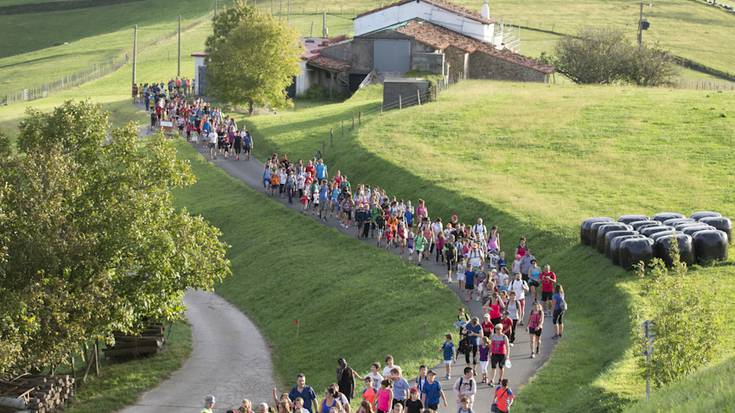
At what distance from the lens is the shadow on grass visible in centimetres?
3011

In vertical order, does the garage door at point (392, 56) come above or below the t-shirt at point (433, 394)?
above

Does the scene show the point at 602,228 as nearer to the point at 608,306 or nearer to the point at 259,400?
the point at 608,306

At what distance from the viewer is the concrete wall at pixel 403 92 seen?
78.4 m

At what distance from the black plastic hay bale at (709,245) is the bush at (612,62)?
56995 millimetres

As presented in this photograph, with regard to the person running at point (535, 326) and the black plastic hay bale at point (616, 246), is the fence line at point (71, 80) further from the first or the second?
the person running at point (535, 326)

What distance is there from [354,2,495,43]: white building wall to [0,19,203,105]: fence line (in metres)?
31.3

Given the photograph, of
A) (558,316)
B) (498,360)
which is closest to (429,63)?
(558,316)

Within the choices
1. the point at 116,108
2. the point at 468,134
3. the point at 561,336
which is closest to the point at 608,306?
the point at 561,336

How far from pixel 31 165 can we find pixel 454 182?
80.1 feet

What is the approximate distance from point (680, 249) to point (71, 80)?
90.9m

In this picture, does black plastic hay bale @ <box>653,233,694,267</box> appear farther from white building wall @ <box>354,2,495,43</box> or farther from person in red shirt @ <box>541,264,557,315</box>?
white building wall @ <box>354,2,495,43</box>

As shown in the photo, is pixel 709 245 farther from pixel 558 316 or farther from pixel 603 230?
pixel 558 316

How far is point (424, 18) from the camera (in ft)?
336

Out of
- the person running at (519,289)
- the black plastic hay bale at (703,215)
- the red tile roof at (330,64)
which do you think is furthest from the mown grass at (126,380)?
the red tile roof at (330,64)
